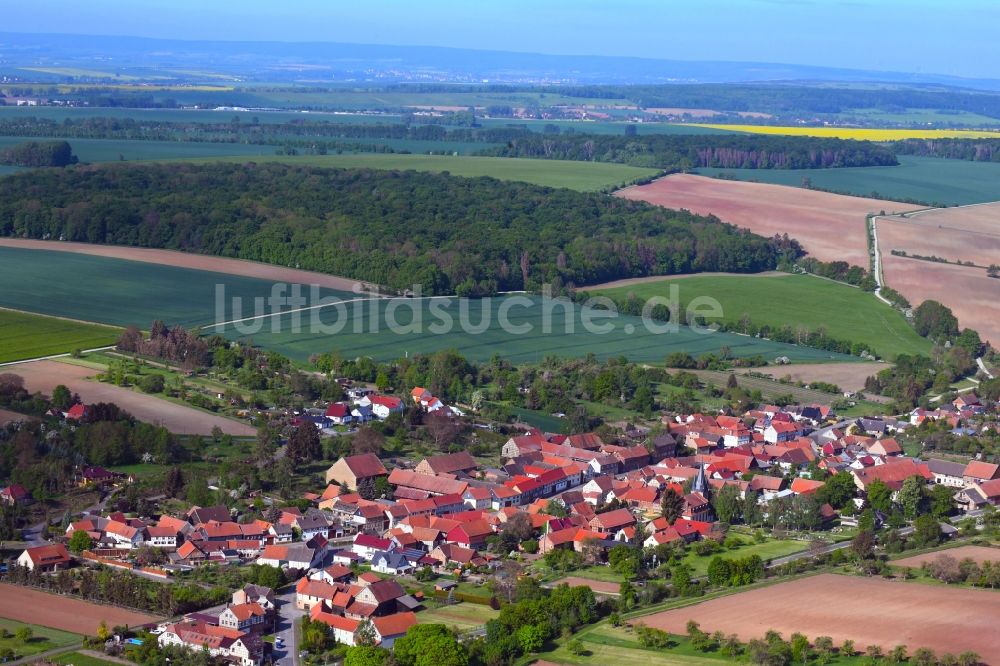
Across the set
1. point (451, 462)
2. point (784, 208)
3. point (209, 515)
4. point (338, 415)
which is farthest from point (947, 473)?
point (784, 208)

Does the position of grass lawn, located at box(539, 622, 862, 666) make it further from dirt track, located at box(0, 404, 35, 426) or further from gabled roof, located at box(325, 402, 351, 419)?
dirt track, located at box(0, 404, 35, 426)

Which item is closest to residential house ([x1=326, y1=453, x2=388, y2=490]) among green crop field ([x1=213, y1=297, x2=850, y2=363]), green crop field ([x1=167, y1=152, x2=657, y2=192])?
green crop field ([x1=213, y1=297, x2=850, y2=363])

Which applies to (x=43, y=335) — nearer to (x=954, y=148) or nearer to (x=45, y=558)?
(x=45, y=558)

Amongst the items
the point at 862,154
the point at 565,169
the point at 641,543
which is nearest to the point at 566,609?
the point at 641,543

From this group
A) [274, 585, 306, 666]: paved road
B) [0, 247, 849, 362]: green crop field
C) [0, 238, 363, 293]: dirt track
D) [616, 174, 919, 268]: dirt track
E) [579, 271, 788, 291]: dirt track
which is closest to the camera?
[274, 585, 306, 666]: paved road

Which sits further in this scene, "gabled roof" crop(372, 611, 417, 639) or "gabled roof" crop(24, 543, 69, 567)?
"gabled roof" crop(24, 543, 69, 567)
